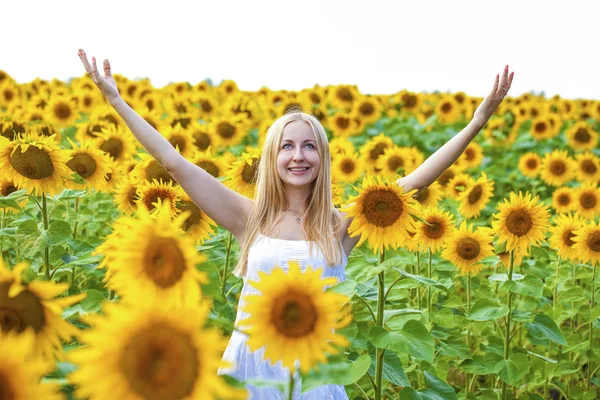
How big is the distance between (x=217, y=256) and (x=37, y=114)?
4363mm

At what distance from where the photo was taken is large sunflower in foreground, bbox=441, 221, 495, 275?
3.84 meters

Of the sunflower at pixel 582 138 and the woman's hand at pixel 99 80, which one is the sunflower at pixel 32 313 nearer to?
the woman's hand at pixel 99 80

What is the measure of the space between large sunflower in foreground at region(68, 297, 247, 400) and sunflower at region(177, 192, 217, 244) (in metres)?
2.08

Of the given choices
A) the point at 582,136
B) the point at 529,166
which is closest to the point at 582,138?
the point at 582,136

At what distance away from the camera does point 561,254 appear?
14.3ft

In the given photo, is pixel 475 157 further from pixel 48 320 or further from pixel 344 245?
pixel 48 320

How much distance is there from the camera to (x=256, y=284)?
1.60 m

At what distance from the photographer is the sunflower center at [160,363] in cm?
131

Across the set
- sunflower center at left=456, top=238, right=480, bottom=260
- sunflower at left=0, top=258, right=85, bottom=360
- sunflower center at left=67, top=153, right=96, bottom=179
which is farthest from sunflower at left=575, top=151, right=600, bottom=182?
sunflower at left=0, top=258, right=85, bottom=360

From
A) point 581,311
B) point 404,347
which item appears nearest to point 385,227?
point 404,347

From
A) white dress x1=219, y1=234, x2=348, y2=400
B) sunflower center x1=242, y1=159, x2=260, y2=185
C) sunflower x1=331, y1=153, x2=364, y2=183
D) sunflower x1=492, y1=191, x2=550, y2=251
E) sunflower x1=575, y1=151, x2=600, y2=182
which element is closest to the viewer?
white dress x1=219, y1=234, x2=348, y2=400

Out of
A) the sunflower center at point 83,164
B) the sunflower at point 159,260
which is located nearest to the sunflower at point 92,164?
the sunflower center at point 83,164

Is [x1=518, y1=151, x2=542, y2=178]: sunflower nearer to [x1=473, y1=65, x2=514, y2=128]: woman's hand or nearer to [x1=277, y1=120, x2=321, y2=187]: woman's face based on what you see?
[x1=473, y1=65, x2=514, y2=128]: woman's hand

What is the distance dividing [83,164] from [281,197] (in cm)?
138
